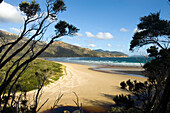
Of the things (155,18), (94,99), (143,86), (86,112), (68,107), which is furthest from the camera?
(94,99)

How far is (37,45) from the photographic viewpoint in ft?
14.3

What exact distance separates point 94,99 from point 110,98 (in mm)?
1770

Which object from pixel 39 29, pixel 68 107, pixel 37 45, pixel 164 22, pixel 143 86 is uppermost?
pixel 164 22

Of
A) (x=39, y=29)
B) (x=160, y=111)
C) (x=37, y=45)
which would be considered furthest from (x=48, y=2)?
(x=160, y=111)

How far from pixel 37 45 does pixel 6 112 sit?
2.57 meters

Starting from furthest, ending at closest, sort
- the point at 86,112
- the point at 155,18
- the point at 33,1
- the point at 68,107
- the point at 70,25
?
1. the point at 68,107
2. the point at 86,112
3. the point at 155,18
4. the point at 70,25
5. the point at 33,1

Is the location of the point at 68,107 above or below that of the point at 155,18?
below

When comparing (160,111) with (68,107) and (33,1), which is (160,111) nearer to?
(33,1)

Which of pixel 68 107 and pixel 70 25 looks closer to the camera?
pixel 70 25

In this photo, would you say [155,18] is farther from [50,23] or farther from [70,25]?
[50,23]

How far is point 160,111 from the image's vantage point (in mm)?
2102

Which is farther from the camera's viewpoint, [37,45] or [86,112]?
[86,112]

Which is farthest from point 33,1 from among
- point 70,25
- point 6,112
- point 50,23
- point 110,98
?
point 110,98

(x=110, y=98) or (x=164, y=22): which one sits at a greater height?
(x=164, y=22)
